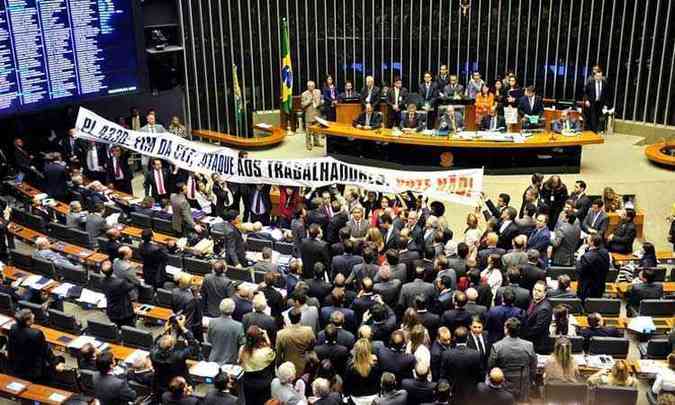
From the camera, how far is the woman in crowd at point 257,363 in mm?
7887

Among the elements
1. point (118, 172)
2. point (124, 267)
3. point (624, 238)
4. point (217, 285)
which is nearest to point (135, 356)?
point (217, 285)

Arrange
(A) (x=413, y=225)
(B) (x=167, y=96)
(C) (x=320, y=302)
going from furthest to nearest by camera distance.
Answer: (B) (x=167, y=96) < (A) (x=413, y=225) < (C) (x=320, y=302)

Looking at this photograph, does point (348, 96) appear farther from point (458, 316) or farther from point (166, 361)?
point (166, 361)

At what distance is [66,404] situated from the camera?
8.11 meters

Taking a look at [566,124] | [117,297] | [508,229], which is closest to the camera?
[117,297]

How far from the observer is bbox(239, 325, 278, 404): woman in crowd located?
7887 mm

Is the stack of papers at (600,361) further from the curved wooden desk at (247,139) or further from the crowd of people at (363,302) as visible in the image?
the curved wooden desk at (247,139)

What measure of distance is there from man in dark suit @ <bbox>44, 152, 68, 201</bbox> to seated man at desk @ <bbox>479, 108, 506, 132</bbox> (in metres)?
8.41

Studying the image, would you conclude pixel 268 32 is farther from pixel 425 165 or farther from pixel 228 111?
pixel 425 165

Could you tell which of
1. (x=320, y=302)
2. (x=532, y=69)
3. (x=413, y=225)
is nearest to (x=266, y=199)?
(x=413, y=225)

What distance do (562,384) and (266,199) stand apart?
21.5 ft

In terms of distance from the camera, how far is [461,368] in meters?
7.65

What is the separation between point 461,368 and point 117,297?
4.24 metres

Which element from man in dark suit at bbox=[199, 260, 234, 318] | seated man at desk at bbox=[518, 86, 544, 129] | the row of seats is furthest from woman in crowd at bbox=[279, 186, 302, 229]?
seated man at desk at bbox=[518, 86, 544, 129]
